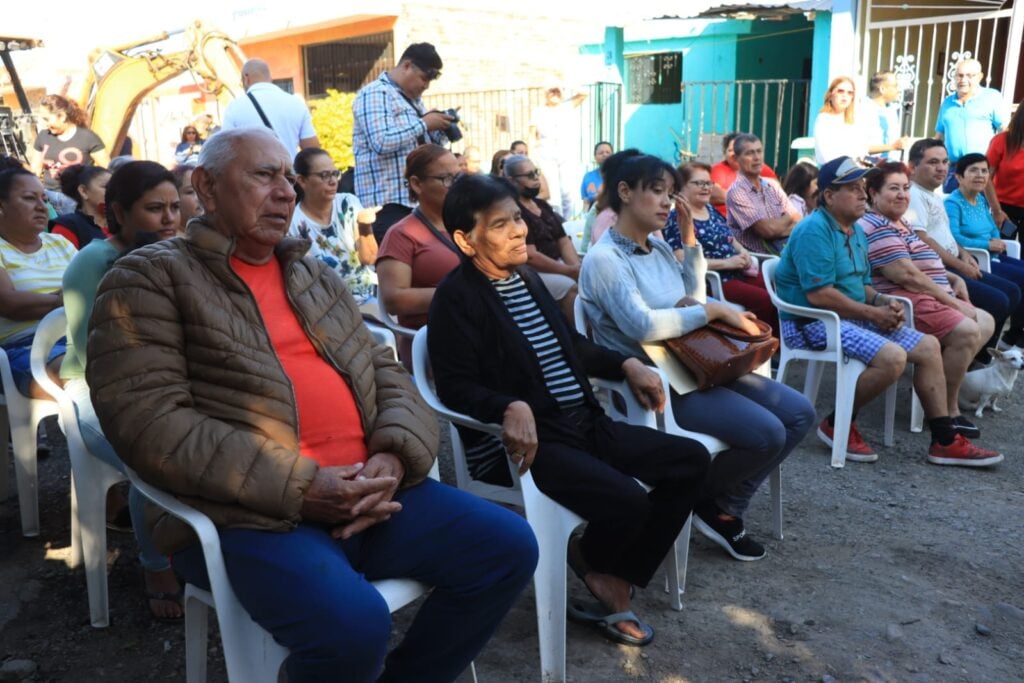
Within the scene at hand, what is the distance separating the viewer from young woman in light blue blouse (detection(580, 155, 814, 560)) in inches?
126

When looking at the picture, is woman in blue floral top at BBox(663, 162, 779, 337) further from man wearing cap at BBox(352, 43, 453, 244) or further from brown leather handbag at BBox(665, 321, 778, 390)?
brown leather handbag at BBox(665, 321, 778, 390)

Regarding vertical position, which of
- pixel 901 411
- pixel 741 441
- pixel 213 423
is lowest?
pixel 901 411

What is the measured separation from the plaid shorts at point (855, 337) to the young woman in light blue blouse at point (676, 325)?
109cm

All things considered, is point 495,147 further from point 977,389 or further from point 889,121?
point 977,389

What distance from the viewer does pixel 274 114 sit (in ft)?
18.8

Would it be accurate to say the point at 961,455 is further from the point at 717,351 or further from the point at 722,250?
the point at 717,351

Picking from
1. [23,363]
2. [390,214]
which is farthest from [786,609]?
[23,363]

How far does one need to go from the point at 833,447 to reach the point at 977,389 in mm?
1271

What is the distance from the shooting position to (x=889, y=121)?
817 cm

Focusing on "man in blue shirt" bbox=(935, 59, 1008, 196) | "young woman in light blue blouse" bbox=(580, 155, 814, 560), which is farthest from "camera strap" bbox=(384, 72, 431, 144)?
"man in blue shirt" bbox=(935, 59, 1008, 196)

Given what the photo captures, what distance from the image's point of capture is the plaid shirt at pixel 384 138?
5.12 meters

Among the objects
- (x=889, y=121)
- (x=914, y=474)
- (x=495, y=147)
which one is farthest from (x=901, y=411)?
(x=495, y=147)

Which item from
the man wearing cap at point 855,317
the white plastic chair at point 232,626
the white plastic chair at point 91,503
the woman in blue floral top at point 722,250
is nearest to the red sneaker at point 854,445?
the man wearing cap at point 855,317

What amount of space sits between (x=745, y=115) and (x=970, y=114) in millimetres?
5431
